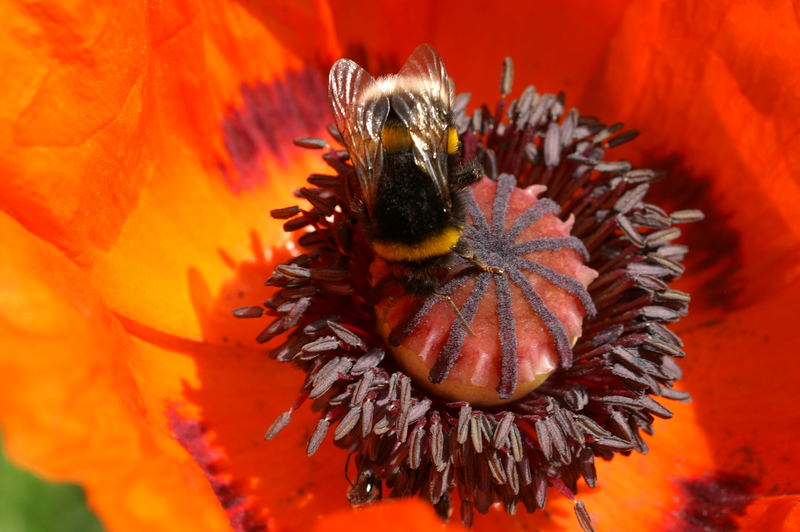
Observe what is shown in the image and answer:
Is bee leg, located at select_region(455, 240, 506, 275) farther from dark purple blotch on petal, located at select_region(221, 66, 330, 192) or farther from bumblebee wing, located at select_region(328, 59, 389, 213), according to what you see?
dark purple blotch on petal, located at select_region(221, 66, 330, 192)

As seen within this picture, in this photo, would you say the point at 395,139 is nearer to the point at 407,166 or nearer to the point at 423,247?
the point at 407,166

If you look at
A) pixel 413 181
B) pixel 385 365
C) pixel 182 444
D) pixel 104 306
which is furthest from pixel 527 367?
pixel 104 306

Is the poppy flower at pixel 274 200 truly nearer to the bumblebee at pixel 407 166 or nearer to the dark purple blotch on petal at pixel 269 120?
the dark purple blotch on petal at pixel 269 120

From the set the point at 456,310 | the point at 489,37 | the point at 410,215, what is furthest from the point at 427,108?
the point at 489,37

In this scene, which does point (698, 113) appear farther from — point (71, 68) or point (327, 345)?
point (71, 68)

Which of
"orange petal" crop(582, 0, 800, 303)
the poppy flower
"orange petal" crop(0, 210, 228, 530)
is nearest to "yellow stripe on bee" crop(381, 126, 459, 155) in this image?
the poppy flower

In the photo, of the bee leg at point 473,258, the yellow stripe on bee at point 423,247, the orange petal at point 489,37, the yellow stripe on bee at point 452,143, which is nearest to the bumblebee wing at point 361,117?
the yellow stripe on bee at point 423,247
